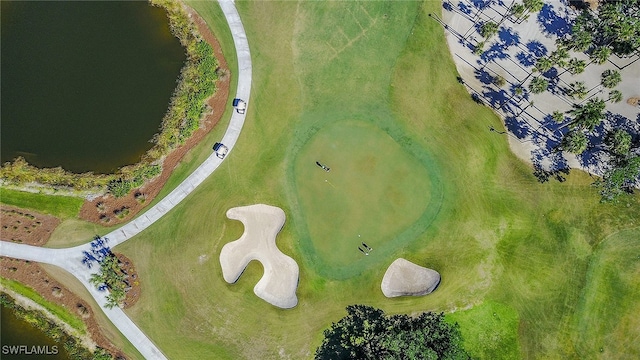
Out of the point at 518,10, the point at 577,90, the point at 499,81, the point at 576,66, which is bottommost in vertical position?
the point at 577,90

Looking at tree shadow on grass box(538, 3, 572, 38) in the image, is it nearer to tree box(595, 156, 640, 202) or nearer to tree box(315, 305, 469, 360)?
tree box(595, 156, 640, 202)

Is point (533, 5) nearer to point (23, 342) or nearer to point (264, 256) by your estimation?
point (264, 256)

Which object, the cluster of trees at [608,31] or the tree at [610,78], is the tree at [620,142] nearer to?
the tree at [610,78]

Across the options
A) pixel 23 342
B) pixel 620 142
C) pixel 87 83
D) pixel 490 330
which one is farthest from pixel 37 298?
pixel 620 142

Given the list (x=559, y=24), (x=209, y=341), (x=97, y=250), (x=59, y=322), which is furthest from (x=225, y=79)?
(x=559, y=24)

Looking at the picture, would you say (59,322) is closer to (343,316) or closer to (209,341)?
(209,341)
